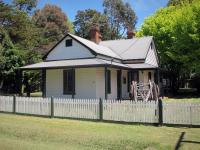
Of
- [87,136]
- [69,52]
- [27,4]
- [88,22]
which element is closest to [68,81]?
[69,52]

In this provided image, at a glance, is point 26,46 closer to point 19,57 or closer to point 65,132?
point 19,57

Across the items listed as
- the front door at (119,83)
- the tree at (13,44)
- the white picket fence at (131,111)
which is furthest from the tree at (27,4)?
the white picket fence at (131,111)

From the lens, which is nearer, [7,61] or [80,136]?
[80,136]

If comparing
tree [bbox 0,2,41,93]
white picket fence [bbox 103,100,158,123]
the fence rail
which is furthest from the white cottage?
white picket fence [bbox 103,100,158,123]

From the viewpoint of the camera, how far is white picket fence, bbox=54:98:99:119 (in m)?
14.1

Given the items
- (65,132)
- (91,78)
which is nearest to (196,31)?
(91,78)

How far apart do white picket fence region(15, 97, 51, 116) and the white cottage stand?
616 cm

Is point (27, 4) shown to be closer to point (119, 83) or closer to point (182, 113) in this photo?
point (119, 83)

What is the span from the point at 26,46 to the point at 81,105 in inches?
851

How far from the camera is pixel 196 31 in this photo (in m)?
29.1

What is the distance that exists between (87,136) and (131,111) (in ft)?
10.7

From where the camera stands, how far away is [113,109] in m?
13.5

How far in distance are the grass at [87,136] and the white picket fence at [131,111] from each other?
0.48m

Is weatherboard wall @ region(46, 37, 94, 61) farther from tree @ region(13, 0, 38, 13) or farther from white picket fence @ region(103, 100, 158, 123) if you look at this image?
tree @ region(13, 0, 38, 13)
